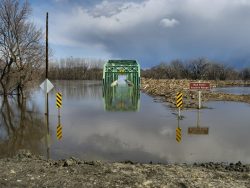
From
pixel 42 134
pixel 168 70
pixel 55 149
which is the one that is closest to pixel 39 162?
pixel 55 149

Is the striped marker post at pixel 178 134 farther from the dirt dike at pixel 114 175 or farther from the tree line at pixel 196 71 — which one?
the tree line at pixel 196 71

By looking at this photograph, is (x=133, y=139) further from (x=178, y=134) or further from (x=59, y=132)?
(x=59, y=132)

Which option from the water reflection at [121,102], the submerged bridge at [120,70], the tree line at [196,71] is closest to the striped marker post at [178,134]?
the water reflection at [121,102]

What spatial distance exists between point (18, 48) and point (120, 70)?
27.4 m

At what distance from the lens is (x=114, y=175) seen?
779 cm

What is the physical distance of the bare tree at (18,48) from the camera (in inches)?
1487

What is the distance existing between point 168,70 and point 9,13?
98261 mm

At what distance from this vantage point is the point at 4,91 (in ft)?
131

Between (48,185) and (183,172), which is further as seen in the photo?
(183,172)

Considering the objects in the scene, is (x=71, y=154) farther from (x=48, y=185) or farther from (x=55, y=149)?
(x=48, y=185)

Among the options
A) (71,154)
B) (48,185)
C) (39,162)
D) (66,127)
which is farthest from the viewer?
(66,127)

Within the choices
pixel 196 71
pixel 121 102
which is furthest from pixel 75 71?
pixel 121 102

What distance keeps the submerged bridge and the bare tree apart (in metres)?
22.6

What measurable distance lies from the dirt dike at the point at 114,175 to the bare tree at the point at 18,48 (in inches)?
1193
